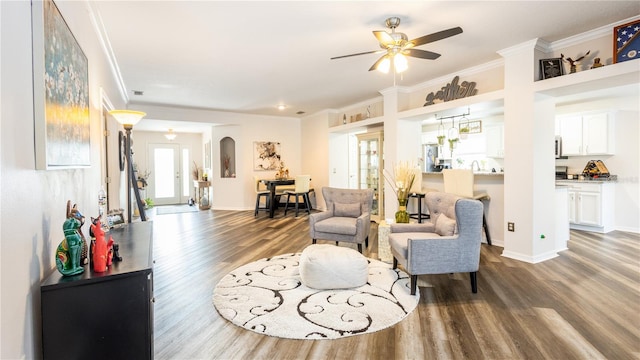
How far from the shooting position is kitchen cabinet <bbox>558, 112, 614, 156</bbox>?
548cm

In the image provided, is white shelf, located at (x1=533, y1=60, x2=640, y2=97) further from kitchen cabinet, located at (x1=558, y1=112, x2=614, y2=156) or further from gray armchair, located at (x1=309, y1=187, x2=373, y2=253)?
kitchen cabinet, located at (x1=558, y1=112, x2=614, y2=156)

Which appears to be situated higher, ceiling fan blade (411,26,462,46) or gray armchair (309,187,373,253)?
ceiling fan blade (411,26,462,46)

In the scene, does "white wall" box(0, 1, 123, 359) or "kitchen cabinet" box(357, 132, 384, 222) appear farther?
"kitchen cabinet" box(357, 132, 384, 222)

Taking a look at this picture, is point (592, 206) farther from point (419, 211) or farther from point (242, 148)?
point (242, 148)

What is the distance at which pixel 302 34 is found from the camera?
10.9 feet

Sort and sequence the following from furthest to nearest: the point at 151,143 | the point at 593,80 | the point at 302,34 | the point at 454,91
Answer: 1. the point at 151,143
2. the point at 454,91
3. the point at 302,34
4. the point at 593,80

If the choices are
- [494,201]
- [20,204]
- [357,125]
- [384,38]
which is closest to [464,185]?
[494,201]

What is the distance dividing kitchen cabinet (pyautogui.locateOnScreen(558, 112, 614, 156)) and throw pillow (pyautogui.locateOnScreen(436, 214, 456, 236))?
4447mm

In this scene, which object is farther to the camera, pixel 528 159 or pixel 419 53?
pixel 528 159

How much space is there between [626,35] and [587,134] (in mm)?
3436

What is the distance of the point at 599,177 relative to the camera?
18.3 feet

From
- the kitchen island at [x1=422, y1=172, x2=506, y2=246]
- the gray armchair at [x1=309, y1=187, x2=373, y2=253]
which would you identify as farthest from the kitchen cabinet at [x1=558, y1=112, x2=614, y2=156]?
the gray armchair at [x1=309, y1=187, x2=373, y2=253]

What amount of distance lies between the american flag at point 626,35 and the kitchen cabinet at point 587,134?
3278 millimetres

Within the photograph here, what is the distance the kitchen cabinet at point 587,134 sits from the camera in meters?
5.48
